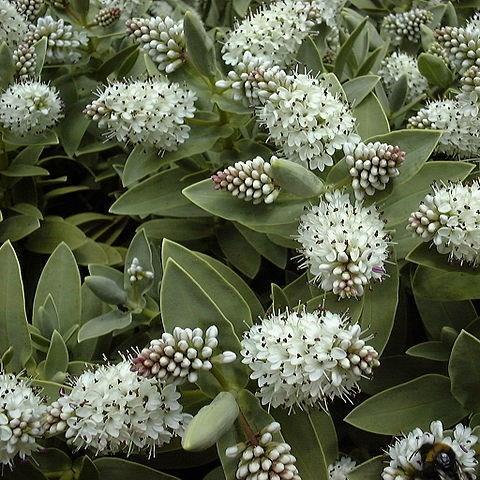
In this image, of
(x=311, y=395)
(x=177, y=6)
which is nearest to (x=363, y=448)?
(x=311, y=395)

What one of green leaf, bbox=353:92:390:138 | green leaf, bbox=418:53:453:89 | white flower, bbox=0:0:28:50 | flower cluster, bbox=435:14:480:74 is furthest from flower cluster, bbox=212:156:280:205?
white flower, bbox=0:0:28:50

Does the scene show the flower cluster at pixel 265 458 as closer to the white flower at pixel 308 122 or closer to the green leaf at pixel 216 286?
the green leaf at pixel 216 286

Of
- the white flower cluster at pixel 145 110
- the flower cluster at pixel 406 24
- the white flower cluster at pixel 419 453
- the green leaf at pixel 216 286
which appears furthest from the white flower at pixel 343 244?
the flower cluster at pixel 406 24

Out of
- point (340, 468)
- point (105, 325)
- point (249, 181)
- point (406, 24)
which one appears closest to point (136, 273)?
point (105, 325)

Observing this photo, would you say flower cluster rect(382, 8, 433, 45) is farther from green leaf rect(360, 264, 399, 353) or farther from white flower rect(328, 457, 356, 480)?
white flower rect(328, 457, 356, 480)

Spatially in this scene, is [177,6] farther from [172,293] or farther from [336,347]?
[336,347]

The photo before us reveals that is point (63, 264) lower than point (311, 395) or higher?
lower
